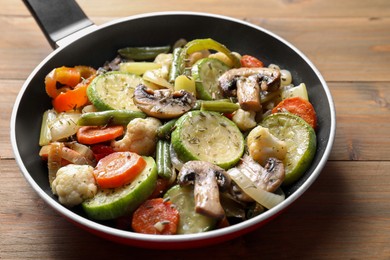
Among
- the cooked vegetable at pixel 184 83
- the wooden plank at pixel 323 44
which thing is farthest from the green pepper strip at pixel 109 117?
the wooden plank at pixel 323 44

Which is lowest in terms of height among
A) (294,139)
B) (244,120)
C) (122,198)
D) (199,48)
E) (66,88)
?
(294,139)

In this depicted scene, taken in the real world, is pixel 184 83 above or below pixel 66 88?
below

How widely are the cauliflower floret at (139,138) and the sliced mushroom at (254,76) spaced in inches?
17.8

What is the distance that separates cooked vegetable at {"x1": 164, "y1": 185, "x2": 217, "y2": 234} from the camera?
6.48 ft

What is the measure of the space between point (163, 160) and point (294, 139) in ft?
2.02

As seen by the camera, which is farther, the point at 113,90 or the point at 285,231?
the point at 113,90

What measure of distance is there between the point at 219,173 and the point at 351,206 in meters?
0.76

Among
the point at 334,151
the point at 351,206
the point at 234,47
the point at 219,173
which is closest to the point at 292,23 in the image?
the point at 234,47

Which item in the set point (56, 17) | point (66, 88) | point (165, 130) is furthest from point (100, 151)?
point (56, 17)

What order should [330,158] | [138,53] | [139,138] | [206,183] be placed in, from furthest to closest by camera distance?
[138,53]
[330,158]
[139,138]
[206,183]

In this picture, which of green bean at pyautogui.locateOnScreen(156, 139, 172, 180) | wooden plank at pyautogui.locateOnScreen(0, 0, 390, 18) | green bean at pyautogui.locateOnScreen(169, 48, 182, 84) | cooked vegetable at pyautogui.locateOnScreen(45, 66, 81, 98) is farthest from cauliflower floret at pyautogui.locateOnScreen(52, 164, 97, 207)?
wooden plank at pyautogui.locateOnScreen(0, 0, 390, 18)

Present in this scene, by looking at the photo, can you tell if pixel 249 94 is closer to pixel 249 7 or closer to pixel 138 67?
pixel 138 67

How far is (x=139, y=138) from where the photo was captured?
2242 millimetres

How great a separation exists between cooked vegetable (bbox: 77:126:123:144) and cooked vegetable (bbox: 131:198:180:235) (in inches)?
15.8
